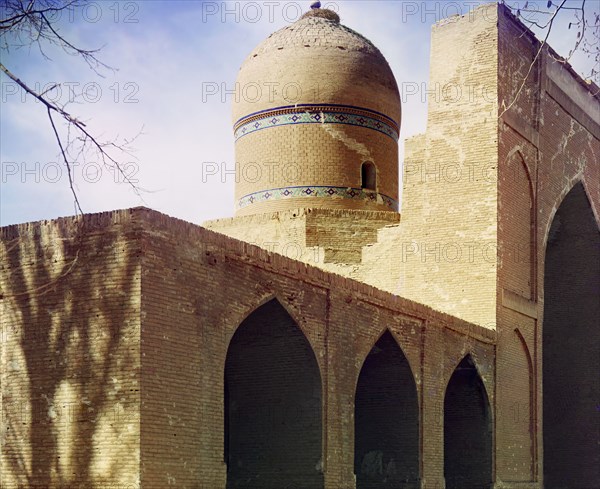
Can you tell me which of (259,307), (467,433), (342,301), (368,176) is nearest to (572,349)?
(368,176)

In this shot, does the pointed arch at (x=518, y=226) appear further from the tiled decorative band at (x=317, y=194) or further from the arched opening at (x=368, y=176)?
the arched opening at (x=368, y=176)

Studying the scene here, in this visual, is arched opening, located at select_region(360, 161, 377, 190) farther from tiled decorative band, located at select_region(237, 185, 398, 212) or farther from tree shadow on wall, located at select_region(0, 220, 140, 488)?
tree shadow on wall, located at select_region(0, 220, 140, 488)

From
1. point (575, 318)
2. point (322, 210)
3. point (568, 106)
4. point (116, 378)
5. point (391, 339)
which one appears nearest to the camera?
point (116, 378)

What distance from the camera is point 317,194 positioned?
1686 centimetres

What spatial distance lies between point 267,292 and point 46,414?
2.51 m

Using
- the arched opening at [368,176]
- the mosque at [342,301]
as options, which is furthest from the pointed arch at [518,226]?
the arched opening at [368,176]

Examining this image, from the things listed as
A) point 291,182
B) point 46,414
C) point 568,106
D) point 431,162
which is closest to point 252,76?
point 291,182

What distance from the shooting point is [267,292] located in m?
10.1

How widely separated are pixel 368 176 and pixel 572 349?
4911mm

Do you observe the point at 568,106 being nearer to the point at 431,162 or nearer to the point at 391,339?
the point at 431,162

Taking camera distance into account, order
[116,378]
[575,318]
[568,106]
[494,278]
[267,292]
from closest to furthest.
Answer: [116,378], [267,292], [494,278], [568,106], [575,318]

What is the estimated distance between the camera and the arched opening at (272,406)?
10.7m

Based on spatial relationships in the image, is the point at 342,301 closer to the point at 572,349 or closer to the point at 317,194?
the point at 317,194

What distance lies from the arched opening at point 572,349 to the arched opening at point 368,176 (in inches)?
136
